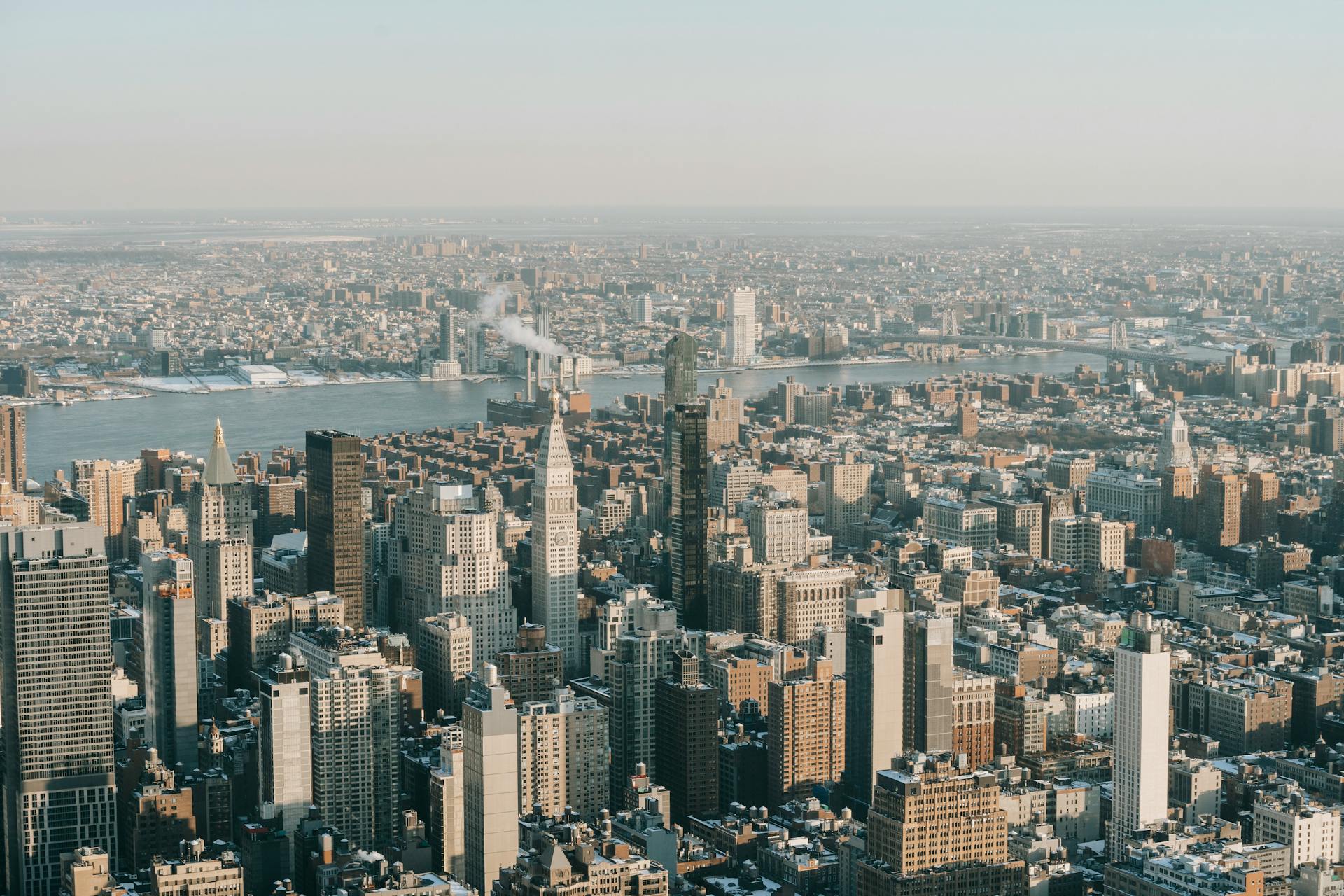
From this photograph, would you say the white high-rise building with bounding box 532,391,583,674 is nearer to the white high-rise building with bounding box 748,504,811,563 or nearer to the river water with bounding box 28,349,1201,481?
the white high-rise building with bounding box 748,504,811,563

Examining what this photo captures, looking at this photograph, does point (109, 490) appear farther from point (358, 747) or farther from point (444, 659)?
point (358, 747)

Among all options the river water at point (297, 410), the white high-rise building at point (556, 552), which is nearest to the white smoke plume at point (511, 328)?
the river water at point (297, 410)

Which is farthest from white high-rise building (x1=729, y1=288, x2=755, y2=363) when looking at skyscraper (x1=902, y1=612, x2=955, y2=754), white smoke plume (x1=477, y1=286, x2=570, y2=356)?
skyscraper (x1=902, y1=612, x2=955, y2=754)

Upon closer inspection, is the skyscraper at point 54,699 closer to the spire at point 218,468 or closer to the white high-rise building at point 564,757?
the white high-rise building at point 564,757

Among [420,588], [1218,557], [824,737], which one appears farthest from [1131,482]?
[824,737]

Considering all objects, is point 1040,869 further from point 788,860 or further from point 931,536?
point 931,536
